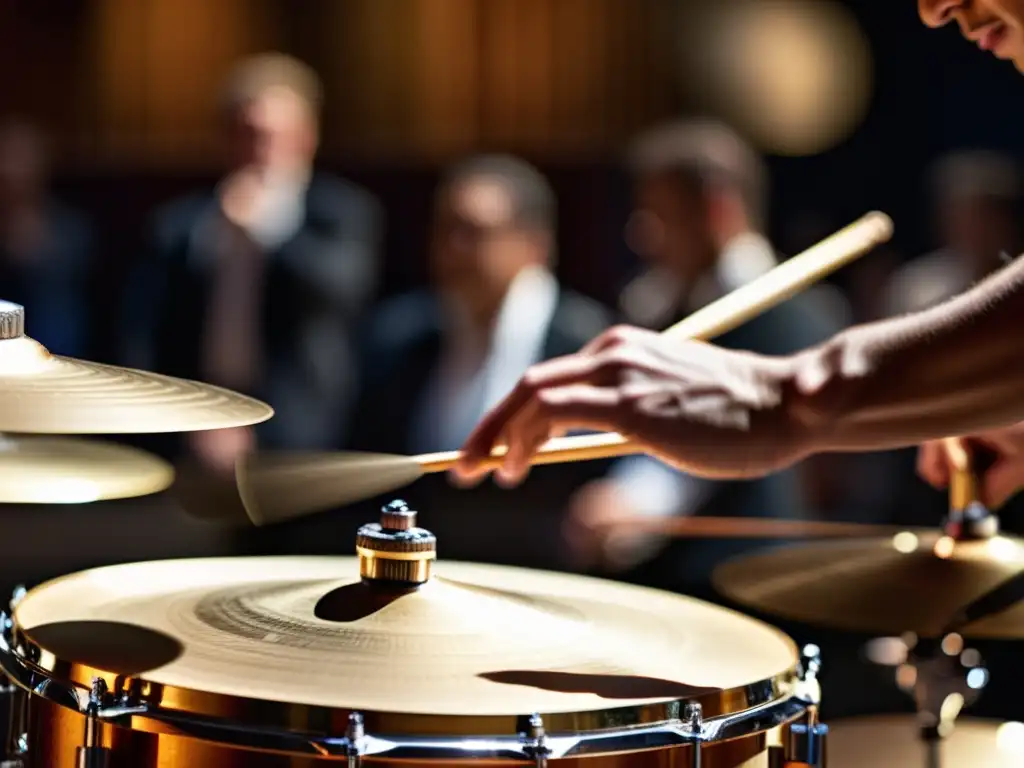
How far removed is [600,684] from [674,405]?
0.80 ft

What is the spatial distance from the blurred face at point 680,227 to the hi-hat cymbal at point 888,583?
1665 millimetres

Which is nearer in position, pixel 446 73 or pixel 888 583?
pixel 888 583

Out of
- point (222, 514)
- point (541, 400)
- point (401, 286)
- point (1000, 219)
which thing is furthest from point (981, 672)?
point (401, 286)

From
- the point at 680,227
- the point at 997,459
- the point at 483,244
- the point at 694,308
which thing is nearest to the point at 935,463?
the point at 997,459

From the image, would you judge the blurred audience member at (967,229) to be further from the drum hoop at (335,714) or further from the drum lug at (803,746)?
the drum hoop at (335,714)

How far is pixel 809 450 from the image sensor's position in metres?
1.32

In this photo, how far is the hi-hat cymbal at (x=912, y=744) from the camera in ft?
6.57

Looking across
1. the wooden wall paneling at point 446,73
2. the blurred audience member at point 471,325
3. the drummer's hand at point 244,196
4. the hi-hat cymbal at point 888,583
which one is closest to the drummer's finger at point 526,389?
the hi-hat cymbal at point 888,583

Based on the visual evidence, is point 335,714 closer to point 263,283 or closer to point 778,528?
point 778,528

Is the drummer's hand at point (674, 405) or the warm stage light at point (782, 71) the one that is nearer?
the drummer's hand at point (674, 405)

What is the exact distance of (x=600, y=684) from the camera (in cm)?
134

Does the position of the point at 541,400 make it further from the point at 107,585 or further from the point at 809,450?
the point at 107,585

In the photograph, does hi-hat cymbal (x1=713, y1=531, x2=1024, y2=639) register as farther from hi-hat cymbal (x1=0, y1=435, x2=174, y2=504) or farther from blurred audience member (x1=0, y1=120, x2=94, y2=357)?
blurred audience member (x1=0, y1=120, x2=94, y2=357)

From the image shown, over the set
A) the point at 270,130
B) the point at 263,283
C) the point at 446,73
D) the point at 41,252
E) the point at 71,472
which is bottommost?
the point at 71,472
